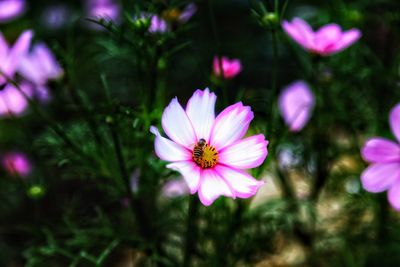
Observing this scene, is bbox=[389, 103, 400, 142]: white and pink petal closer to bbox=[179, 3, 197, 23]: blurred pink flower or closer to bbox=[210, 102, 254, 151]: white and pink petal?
bbox=[210, 102, 254, 151]: white and pink petal

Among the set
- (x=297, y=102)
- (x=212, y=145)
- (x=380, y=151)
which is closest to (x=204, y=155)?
(x=212, y=145)

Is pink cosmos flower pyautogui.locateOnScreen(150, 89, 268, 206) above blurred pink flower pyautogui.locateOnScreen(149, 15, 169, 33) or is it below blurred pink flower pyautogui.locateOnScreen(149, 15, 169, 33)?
below

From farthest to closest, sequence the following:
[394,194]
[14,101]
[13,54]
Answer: [14,101]
[13,54]
[394,194]

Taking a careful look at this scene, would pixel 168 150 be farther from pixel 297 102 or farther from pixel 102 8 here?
pixel 102 8

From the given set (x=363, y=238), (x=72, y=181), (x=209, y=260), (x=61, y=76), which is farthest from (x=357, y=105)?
(x=72, y=181)

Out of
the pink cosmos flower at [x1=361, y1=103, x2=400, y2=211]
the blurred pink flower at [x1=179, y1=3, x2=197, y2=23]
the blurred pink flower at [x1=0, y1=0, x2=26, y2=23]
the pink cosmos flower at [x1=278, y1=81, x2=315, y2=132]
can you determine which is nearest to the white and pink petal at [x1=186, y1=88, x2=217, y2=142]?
the pink cosmos flower at [x1=361, y1=103, x2=400, y2=211]

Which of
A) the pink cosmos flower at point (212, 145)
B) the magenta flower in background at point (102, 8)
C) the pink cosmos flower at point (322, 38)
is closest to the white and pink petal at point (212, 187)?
the pink cosmos flower at point (212, 145)

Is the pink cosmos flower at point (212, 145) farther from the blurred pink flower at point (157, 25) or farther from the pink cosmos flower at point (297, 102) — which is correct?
the pink cosmos flower at point (297, 102)
